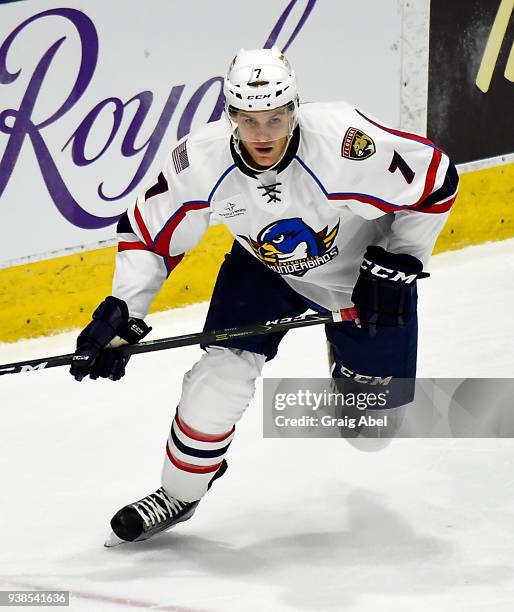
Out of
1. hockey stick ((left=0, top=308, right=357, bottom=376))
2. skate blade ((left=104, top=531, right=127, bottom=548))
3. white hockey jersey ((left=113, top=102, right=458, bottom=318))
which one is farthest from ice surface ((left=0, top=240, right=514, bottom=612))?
white hockey jersey ((left=113, top=102, right=458, bottom=318))

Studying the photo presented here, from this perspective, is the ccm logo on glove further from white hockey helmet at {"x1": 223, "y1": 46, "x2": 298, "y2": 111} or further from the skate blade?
the skate blade

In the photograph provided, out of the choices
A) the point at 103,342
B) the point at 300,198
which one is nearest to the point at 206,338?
the point at 103,342

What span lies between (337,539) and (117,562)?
1.81 feet

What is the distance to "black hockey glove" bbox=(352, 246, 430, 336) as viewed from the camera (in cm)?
294

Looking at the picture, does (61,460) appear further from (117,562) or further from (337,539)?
(337,539)

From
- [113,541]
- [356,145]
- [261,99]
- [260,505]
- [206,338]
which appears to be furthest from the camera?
[260,505]

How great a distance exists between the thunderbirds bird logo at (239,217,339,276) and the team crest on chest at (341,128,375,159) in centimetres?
20

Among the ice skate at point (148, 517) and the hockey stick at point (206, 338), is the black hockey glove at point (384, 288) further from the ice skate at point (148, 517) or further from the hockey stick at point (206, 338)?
the ice skate at point (148, 517)

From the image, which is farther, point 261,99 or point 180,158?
point 180,158

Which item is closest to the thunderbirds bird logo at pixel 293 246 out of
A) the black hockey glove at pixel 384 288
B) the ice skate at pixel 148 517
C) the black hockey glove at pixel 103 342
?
the black hockey glove at pixel 384 288

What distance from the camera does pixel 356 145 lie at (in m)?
2.81

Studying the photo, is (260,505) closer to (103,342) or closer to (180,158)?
(103,342)

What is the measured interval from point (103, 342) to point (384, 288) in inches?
26.3

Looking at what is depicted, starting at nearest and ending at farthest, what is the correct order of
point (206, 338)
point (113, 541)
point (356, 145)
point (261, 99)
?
point (261, 99) < point (356, 145) < point (206, 338) < point (113, 541)
